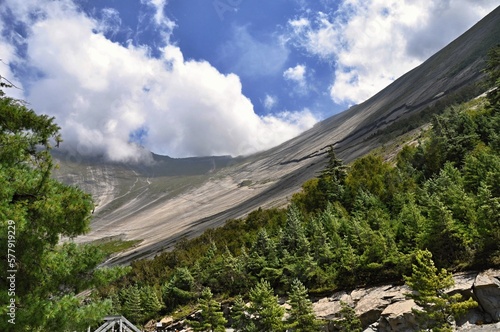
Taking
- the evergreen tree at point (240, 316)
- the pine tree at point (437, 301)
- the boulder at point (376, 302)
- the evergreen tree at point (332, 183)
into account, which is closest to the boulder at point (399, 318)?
the boulder at point (376, 302)

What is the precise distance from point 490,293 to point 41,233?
24170 mm

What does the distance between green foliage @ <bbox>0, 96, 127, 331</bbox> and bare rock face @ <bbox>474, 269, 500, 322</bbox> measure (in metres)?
22.0

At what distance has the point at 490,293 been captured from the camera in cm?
2083

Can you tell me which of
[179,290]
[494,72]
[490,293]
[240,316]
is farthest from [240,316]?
[494,72]

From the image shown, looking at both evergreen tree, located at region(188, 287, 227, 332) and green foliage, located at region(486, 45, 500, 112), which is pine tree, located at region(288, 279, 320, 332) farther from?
green foliage, located at region(486, 45, 500, 112)

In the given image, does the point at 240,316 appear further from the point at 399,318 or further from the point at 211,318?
the point at 399,318

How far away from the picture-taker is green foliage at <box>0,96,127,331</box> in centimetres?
767

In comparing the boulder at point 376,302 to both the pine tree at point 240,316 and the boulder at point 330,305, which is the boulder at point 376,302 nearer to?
the boulder at point 330,305

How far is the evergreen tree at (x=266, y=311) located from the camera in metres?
27.2

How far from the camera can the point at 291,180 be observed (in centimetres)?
13538

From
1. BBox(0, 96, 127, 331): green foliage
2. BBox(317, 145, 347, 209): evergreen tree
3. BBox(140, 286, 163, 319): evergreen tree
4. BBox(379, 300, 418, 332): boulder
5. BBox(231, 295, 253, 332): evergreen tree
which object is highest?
BBox(0, 96, 127, 331): green foliage

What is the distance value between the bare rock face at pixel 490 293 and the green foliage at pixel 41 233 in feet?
72.0

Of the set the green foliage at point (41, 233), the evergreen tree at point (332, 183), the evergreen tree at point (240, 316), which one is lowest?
the evergreen tree at point (240, 316)

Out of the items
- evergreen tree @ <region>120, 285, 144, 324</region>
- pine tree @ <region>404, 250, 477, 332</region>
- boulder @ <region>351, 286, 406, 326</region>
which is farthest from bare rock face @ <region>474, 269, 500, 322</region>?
evergreen tree @ <region>120, 285, 144, 324</region>
